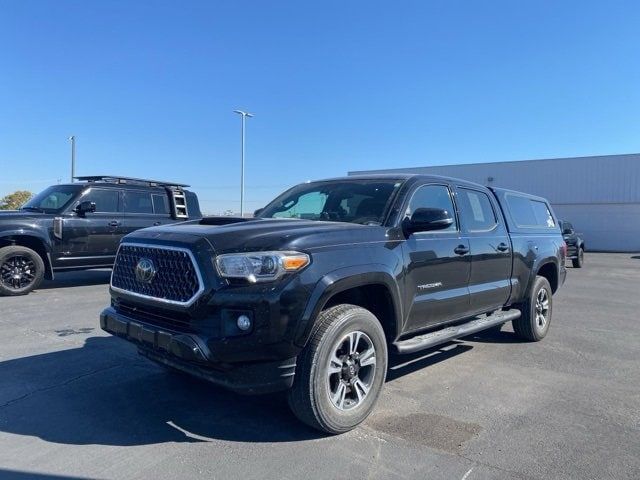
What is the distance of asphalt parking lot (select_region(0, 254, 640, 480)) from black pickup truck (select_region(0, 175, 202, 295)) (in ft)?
11.4

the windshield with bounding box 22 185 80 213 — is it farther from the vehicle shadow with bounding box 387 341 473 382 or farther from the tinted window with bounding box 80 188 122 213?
the vehicle shadow with bounding box 387 341 473 382

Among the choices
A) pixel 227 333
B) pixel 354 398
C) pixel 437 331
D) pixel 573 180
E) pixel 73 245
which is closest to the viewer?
pixel 227 333

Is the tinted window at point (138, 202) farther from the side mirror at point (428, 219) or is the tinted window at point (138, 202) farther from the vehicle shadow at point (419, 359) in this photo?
the side mirror at point (428, 219)

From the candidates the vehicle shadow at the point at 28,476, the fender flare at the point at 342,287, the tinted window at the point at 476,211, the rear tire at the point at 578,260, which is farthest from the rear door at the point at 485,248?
the rear tire at the point at 578,260

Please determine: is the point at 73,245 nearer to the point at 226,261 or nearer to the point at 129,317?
the point at 129,317

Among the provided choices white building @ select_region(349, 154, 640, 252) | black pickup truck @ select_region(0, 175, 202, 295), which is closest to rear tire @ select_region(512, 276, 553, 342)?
black pickup truck @ select_region(0, 175, 202, 295)

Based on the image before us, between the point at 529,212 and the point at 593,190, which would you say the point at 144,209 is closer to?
the point at 529,212

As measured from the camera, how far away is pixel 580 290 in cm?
1287

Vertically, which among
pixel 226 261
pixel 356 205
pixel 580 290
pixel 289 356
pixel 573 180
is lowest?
pixel 580 290

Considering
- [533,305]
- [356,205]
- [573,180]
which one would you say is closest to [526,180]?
[573,180]

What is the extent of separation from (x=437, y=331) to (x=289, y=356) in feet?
6.60

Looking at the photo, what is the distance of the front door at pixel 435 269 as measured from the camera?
455 cm

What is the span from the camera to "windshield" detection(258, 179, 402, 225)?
4719 mm

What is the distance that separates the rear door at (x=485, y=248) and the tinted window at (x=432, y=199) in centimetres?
18
